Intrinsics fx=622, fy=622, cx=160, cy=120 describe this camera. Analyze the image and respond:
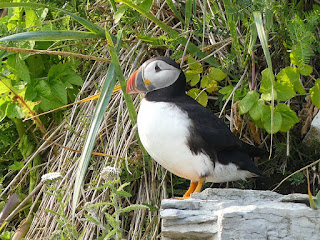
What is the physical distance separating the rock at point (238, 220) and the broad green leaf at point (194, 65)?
1158 millimetres

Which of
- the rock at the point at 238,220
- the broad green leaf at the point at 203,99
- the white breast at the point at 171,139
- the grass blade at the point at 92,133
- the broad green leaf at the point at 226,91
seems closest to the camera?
the rock at the point at 238,220

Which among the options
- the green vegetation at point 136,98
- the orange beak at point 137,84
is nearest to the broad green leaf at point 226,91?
the green vegetation at point 136,98

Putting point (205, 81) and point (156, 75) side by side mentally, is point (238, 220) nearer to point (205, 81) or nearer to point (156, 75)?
point (156, 75)

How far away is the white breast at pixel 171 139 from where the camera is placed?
2867mm

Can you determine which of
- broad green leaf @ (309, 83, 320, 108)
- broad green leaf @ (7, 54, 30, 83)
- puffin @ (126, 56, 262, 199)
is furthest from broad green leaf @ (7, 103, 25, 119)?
broad green leaf @ (309, 83, 320, 108)

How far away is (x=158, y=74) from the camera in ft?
10.0

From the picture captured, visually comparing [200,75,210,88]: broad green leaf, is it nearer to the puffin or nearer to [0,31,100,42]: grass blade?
the puffin

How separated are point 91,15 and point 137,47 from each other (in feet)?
1.54

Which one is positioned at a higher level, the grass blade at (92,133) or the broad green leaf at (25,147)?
the grass blade at (92,133)

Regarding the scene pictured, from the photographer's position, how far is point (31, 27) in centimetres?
354

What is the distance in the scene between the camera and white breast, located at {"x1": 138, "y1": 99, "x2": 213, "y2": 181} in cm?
287

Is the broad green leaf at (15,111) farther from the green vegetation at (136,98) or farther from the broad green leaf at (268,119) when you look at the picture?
the broad green leaf at (268,119)

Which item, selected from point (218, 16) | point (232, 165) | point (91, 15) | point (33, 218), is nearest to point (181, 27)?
point (218, 16)

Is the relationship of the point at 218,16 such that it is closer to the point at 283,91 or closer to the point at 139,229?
the point at 283,91
